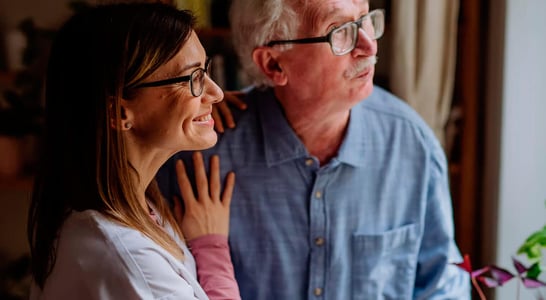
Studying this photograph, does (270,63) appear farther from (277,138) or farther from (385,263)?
(385,263)

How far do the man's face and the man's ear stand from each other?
0.03m

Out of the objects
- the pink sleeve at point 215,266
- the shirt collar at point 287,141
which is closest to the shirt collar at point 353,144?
the shirt collar at point 287,141

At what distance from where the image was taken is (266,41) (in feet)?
4.38

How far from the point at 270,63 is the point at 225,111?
0.17m

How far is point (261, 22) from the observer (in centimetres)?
131

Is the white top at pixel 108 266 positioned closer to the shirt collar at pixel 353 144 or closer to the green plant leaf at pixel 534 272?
the shirt collar at pixel 353 144

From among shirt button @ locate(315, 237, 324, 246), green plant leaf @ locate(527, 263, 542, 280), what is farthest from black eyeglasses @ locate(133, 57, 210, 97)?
green plant leaf @ locate(527, 263, 542, 280)

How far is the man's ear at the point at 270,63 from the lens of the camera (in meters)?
1.35

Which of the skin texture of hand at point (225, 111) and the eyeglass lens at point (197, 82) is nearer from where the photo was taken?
the eyeglass lens at point (197, 82)

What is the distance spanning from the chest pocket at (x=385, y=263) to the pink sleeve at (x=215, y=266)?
0.30 m

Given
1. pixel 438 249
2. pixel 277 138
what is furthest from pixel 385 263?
pixel 277 138

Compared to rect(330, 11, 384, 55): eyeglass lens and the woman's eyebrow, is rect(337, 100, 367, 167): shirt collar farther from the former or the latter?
the woman's eyebrow

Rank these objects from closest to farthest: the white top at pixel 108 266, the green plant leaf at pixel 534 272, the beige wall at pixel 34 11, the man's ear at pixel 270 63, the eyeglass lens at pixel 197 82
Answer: the white top at pixel 108 266 < the eyeglass lens at pixel 197 82 < the green plant leaf at pixel 534 272 < the man's ear at pixel 270 63 < the beige wall at pixel 34 11

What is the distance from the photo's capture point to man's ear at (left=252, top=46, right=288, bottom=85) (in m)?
1.35
